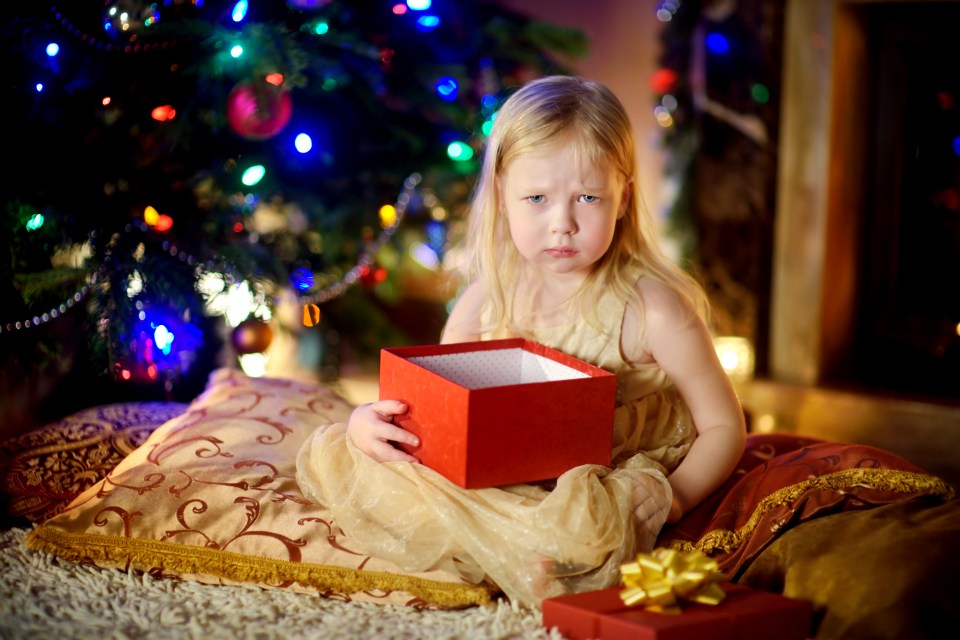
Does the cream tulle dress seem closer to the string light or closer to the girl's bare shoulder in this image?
the girl's bare shoulder

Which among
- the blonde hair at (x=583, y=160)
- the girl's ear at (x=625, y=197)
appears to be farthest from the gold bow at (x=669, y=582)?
the girl's ear at (x=625, y=197)

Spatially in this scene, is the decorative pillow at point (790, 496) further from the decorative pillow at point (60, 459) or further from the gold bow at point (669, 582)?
the decorative pillow at point (60, 459)

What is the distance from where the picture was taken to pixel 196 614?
1255 mm

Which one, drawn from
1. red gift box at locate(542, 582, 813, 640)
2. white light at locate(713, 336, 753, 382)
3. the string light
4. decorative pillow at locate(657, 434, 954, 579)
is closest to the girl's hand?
red gift box at locate(542, 582, 813, 640)

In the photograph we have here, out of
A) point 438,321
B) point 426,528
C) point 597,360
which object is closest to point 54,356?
point 426,528

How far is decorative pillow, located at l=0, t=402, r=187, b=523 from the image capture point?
1.54 m

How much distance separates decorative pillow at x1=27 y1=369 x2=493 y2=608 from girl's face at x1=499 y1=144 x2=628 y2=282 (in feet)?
1.56

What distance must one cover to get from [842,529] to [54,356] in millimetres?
1277

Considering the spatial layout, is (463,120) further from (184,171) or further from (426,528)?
(426,528)

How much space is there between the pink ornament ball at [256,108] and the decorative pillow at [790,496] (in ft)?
3.31

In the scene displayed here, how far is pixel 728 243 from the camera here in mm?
2621

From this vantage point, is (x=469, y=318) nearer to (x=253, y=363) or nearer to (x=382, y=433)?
(x=382, y=433)

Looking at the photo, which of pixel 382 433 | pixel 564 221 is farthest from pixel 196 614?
pixel 564 221

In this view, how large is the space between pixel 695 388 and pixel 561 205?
0.33m
